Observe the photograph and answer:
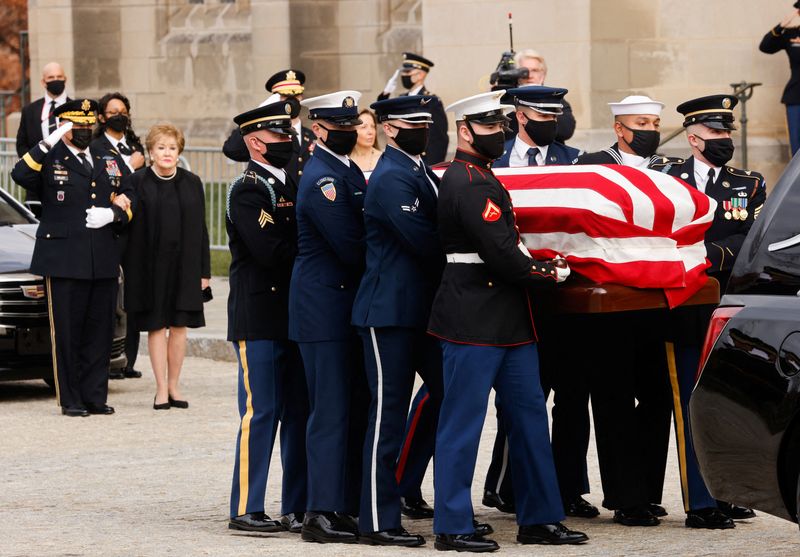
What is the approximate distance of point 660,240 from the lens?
7973mm

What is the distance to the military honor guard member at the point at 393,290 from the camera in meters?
7.83

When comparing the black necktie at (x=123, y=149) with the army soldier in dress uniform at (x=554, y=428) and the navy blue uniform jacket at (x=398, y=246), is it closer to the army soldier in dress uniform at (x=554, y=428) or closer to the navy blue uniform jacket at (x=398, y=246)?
the army soldier in dress uniform at (x=554, y=428)

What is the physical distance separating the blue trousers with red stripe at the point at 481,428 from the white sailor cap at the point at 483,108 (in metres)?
0.92

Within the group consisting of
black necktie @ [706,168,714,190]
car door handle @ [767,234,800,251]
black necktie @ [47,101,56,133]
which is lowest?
car door handle @ [767,234,800,251]

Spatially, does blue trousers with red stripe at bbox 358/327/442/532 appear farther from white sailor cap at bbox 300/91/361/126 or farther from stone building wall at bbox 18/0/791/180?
stone building wall at bbox 18/0/791/180

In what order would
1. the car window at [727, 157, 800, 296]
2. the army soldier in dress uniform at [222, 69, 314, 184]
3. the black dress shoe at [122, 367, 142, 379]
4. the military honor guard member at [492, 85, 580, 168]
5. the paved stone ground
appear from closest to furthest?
the car window at [727, 157, 800, 296], the paved stone ground, the military honor guard member at [492, 85, 580, 168], the army soldier in dress uniform at [222, 69, 314, 184], the black dress shoe at [122, 367, 142, 379]

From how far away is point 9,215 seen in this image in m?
13.8

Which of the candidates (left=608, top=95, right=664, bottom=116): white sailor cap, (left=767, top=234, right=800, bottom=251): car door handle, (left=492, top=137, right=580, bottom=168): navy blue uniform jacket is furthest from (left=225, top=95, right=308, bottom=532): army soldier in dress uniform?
(left=767, top=234, right=800, bottom=251): car door handle

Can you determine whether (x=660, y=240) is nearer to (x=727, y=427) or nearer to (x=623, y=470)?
(x=623, y=470)

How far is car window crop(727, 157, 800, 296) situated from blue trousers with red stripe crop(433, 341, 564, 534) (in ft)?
4.72

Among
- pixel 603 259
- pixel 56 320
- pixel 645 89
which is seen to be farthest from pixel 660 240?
pixel 645 89

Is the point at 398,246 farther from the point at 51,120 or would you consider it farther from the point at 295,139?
the point at 51,120

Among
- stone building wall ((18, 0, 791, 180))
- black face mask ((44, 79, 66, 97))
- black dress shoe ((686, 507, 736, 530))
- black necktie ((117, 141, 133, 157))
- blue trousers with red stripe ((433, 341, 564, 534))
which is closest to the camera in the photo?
blue trousers with red stripe ((433, 341, 564, 534))

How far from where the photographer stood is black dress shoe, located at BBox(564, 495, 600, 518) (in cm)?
871
